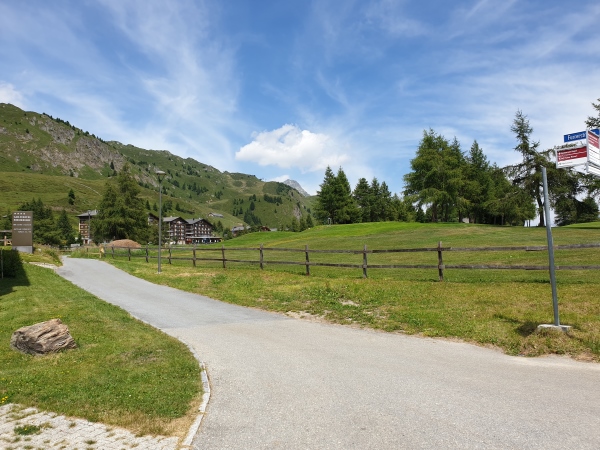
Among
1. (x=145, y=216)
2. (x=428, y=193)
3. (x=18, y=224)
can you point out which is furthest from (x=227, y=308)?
(x=145, y=216)

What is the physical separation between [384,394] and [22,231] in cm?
3747

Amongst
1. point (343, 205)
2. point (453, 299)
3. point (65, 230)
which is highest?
point (65, 230)

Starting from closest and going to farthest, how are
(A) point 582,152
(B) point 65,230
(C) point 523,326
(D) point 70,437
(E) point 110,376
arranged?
(D) point 70,437
(E) point 110,376
(A) point 582,152
(C) point 523,326
(B) point 65,230

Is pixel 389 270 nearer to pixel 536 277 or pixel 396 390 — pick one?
pixel 536 277

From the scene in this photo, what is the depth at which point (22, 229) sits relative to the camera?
33156mm

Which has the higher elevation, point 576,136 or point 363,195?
point 363,195

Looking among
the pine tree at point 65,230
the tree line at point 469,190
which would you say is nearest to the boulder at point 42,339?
the tree line at point 469,190

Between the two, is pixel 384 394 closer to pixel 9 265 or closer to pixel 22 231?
pixel 9 265

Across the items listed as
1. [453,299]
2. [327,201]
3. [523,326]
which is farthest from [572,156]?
[327,201]

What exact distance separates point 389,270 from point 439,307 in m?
9.32

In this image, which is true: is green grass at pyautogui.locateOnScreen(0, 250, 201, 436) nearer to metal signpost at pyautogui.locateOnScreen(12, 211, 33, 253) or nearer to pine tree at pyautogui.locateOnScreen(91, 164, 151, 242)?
metal signpost at pyautogui.locateOnScreen(12, 211, 33, 253)

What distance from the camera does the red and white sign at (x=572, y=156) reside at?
6.77 m

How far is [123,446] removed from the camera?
4074 mm

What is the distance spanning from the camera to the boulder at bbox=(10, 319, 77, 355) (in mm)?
7336
